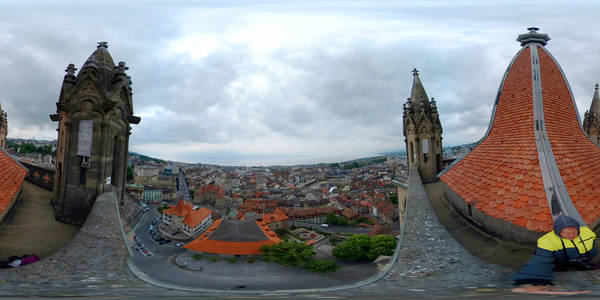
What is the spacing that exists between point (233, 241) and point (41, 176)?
9.18 metres

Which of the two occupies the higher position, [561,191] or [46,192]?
[561,191]

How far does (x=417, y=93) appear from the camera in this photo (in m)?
17.3

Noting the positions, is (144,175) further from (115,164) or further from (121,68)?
(121,68)

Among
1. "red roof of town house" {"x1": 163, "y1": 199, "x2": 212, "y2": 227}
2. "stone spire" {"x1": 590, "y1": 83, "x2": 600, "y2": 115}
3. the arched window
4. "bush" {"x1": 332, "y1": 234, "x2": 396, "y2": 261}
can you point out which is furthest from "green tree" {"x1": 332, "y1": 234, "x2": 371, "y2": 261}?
"red roof of town house" {"x1": 163, "y1": 199, "x2": 212, "y2": 227}

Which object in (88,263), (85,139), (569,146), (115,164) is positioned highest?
(569,146)

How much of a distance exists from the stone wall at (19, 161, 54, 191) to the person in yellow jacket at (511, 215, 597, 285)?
14.4 m

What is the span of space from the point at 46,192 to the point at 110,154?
3215 mm

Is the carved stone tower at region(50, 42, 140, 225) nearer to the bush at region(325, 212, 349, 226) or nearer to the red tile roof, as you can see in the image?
the red tile roof

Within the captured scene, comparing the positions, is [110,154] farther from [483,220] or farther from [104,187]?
[483,220]

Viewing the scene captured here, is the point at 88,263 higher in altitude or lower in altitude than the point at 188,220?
higher

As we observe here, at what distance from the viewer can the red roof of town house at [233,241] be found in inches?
566

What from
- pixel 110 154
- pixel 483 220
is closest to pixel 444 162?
pixel 483 220

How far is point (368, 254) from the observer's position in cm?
2334

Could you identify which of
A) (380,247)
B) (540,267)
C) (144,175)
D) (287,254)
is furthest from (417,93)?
(144,175)
